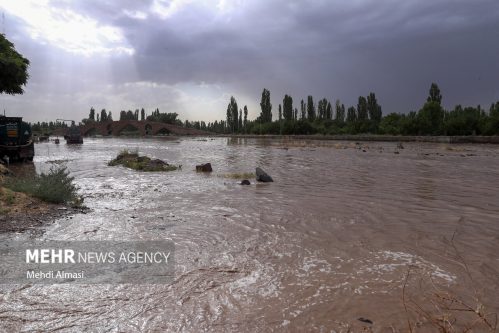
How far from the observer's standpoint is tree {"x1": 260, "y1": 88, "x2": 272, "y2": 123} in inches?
4380

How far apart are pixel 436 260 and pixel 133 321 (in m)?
4.56

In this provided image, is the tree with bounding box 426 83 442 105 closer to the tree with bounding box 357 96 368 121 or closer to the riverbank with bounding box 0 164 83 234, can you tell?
the tree with bounding box 357 96 368 121

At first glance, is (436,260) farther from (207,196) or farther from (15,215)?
(15,215)

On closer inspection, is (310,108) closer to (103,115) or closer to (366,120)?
(366,120)

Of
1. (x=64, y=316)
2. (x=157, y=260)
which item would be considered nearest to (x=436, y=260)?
(x=157, y=260)

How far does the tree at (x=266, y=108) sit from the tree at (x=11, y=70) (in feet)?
279

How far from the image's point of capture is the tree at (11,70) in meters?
24.7

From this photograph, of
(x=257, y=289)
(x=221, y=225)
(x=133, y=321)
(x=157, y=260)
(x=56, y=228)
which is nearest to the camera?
(x=133, y=321)

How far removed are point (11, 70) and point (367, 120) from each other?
79.5m

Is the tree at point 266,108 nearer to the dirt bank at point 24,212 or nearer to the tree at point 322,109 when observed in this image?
the tree at point 322,109

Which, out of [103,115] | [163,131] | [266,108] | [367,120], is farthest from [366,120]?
[103,115]

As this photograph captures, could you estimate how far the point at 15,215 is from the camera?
7.59 m

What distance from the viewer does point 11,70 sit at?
81.8 feet

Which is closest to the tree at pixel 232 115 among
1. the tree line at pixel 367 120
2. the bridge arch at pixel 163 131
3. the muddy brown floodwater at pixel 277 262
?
the tree line at pixel 367 120
